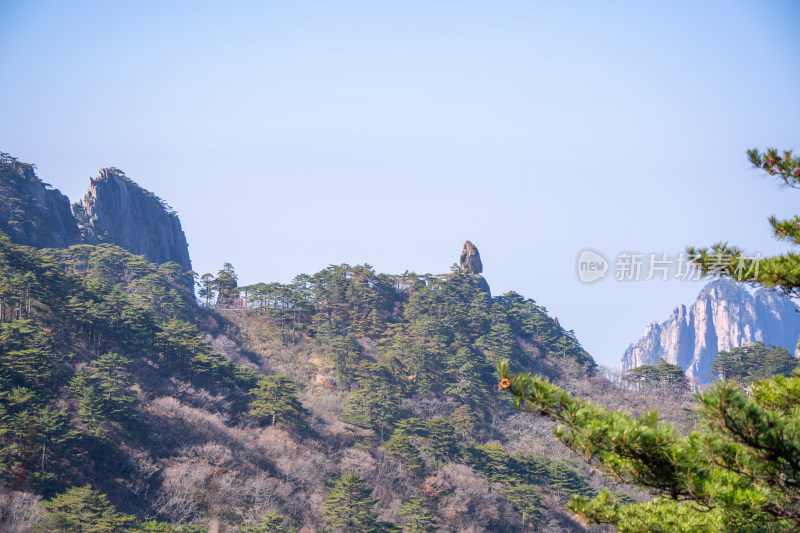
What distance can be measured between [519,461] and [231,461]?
14571mm

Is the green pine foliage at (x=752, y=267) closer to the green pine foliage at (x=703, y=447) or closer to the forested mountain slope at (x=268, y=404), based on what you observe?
the green pine foliage at (x=703, y=447)

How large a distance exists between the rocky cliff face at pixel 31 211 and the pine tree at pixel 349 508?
3008 centimetres

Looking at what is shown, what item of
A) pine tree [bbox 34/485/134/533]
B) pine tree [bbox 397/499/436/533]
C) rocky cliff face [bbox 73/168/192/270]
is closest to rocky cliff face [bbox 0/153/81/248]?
rocky cliff face [bbox 73/168/192/270]

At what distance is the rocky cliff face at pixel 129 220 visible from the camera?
156ft

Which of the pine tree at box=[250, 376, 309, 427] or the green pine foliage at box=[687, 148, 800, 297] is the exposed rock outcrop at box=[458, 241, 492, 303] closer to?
the pine tree at box=[250, 376, 309, 427]

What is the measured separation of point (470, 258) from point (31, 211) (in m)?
35.8

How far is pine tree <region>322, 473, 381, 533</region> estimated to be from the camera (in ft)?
74.1

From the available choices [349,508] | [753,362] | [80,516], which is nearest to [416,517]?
[349,508]

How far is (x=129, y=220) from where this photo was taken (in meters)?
51.2

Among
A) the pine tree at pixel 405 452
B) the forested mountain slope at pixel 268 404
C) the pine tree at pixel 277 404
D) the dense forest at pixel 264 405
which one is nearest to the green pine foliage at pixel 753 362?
the forested mountain slope at pixel 268 404

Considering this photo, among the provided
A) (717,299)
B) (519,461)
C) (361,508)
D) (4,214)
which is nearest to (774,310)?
(717,299)

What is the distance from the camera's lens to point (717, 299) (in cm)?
12000

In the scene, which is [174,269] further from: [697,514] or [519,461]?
[697,514]

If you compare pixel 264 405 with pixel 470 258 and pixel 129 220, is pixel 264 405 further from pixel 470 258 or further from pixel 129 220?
pixel 129 220
